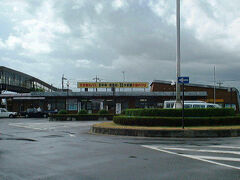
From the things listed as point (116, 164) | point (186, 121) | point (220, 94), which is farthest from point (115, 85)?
point (116, 164)

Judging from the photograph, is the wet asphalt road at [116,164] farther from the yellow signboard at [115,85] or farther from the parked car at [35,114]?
the yellow signboard at [115,85]

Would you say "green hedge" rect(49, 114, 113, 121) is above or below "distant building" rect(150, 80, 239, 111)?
below

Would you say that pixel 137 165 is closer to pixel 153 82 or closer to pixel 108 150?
pixel 108 150

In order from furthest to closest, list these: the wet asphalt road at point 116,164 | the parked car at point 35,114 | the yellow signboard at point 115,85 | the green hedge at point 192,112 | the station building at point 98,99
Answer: the yellow signboard at point 115,85 → the station building at point 98,99 → the parked car at point 35,114 → the green hedge at point 192,112 → the wet asphalt road at point 116,164

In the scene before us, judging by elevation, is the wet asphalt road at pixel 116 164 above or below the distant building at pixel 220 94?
below

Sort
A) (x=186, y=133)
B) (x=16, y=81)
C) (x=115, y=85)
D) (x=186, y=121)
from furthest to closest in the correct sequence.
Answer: (x=16, y=81) < (x=115, y=85) < (x=186, y=121) < (x=186, y=133)

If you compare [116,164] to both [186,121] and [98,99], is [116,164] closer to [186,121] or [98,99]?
[186,121]

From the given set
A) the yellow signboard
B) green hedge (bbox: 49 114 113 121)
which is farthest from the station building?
green hedge (bbox: 49 114 113 121)

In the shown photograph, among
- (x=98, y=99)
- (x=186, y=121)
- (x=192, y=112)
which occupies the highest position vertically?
(x=98, y=99)

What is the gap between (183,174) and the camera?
22.0 feet

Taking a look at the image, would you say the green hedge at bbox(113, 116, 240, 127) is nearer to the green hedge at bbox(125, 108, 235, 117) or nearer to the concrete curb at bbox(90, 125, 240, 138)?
the green hedge at bbox(125, 108, 235, 117)

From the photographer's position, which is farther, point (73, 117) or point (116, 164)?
point (73, 117)

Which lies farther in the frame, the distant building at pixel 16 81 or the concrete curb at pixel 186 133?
the distant building at pixel 16 81

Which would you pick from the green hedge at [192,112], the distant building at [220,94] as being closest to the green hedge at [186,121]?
the green hedge at [192,112]
